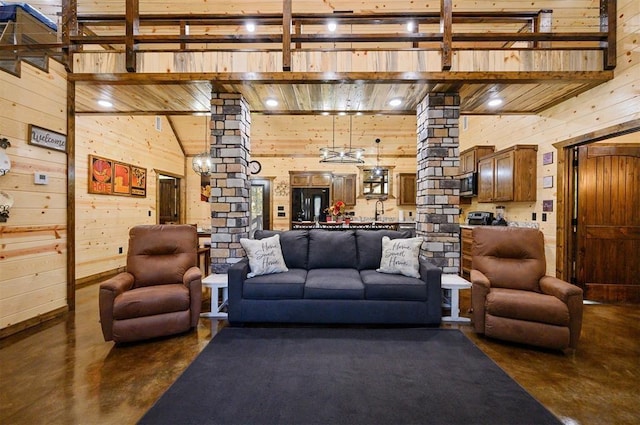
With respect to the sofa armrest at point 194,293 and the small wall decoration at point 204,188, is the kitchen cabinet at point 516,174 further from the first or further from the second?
the small wall decoration at point 204,188

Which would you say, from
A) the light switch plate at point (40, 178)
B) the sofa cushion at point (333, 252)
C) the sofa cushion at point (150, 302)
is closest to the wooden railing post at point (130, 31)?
the light switch plate at point (40, 178)

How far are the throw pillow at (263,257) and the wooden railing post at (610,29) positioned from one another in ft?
13.7

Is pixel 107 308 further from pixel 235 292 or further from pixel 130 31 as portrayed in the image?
Result: pixel 130 31

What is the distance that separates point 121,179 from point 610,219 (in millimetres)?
7805

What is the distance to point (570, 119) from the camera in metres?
3.82

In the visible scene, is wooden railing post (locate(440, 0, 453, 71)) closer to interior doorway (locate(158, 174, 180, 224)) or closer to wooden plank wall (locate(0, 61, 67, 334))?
wooden plank wall (locate(0, 61, 67, 334))

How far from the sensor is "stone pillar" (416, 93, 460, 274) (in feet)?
11.9

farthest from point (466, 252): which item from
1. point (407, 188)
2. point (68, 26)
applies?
point (68, 26)

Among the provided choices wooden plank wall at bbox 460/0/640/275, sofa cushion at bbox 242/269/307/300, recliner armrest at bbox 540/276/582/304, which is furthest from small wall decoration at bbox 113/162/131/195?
wooden plank wall at bbox 460/0/640/275

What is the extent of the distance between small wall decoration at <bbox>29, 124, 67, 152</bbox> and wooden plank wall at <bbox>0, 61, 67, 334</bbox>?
0.05 meters

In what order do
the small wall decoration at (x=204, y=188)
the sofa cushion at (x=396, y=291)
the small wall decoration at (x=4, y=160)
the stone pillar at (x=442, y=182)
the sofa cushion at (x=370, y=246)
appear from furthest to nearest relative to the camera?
the small wall decoration at (x=204, y=188)
the stone pillar at (x=442, y=182)
the sofa cushion at (x=370, y=246)
the sofa cushion at (x=396, y=291)
the small wall decoration at (x=4, y=160)

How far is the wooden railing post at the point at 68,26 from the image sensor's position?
10.6ft

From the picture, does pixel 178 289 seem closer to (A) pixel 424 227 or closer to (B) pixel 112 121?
(A) pixel 424 227

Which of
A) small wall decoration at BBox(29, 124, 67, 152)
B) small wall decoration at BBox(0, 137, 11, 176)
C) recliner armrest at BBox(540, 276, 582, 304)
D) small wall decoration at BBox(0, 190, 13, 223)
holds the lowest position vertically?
recliner armrest at BBox(540, 276, 582, 304)
